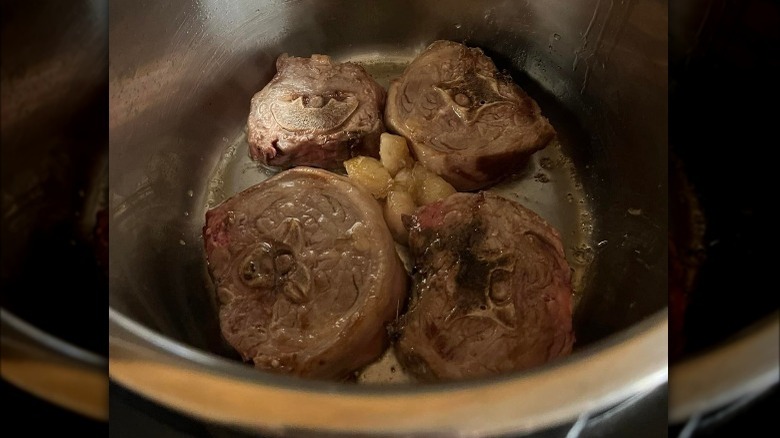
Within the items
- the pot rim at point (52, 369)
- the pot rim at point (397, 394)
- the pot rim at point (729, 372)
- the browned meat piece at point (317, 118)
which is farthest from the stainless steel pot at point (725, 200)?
the browned meat piece at point (317, 118)

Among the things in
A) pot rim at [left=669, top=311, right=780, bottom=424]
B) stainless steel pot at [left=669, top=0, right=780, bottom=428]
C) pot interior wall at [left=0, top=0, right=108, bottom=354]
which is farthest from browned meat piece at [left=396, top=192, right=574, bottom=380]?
pot interior wall at [left=0, top=0, right=108, bottom=354]

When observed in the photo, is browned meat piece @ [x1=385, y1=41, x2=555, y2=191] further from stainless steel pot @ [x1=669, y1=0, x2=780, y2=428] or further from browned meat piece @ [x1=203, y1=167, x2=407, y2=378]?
stainless steel pot @ [x1=669, y1=0, x2=780, y2=428]

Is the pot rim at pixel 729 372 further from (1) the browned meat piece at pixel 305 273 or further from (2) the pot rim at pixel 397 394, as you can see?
(1) the browned meat piece at pixel 305 273

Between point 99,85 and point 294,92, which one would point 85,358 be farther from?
point 294,92

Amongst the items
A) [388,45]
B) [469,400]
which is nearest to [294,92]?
[388,45]

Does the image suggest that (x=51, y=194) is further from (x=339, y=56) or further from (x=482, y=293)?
(x=339, y=56)

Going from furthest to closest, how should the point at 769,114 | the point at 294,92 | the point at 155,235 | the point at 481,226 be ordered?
the point at 294,92
the point at 155,235
the point at 481,226
the point at 769,114

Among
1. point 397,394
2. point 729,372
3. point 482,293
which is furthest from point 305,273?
point 729,372
